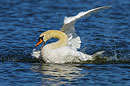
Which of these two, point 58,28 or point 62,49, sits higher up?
point 58,28

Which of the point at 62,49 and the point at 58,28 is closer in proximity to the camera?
the point at 62,49

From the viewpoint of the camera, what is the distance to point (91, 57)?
37.3ft

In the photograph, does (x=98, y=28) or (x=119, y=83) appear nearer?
(x=119, y=83)

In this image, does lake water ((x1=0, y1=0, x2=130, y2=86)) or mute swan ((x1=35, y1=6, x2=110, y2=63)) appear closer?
lake water ((x1=0, y1=0, x2=130, y2=86))

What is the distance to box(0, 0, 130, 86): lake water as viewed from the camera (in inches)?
361

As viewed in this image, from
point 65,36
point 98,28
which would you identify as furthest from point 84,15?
point 98,28

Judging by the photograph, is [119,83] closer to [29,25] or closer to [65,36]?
[65,36]

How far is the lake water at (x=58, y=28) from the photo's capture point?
9172mm

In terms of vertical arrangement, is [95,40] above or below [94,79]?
above

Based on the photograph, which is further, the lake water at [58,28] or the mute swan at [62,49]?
the mute swan at [62,49]

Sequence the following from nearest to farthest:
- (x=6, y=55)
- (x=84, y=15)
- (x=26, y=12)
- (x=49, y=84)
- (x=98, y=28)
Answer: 1. (x=49, y=84)
2. (x=84, y=15)
3. (x=6, y=55)
4. (x=98, y=28)
5. (x=26, y=12)

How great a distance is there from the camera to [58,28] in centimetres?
1581

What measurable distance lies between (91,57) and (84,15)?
4.90 ft

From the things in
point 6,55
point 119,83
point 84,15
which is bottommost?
point 119,83
